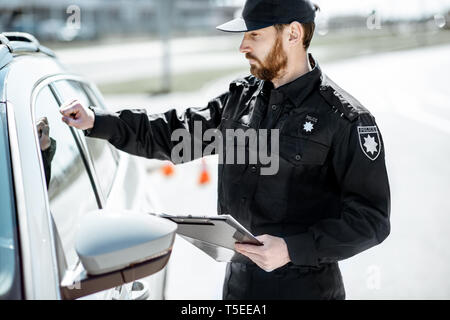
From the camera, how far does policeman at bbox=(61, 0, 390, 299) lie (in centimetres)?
181

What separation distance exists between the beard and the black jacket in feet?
0.23

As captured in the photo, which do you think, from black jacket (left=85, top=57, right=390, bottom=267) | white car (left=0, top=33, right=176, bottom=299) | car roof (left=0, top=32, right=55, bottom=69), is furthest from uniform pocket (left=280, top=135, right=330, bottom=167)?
car roof (left=0, top=32, right=55, bottom=69)

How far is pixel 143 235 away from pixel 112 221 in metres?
0.09

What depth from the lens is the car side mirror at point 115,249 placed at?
131 centimetres

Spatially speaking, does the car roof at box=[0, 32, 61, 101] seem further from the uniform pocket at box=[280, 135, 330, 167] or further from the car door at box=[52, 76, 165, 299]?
the uniform pocket at box=[280, 135, 330, 167]

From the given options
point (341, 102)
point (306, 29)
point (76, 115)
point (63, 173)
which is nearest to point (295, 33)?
point (306, 29)

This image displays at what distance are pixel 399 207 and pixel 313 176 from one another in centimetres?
424

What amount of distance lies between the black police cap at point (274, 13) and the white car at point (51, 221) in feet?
2.76

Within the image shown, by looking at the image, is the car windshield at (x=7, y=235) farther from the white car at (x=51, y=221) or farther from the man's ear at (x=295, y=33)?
the man's ear at (x=295, y=33)

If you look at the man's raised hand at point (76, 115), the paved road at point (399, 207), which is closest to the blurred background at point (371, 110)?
the paved road at point (399, 207)

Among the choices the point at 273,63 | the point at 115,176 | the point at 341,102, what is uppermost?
the point at 273,63

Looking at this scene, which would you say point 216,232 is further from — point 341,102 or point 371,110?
point 371,110

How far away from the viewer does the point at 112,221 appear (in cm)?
135

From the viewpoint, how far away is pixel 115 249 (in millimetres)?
1305
